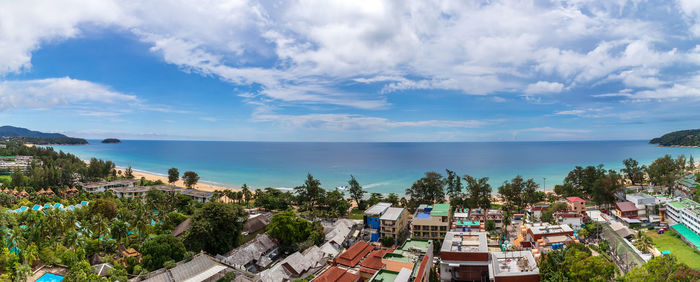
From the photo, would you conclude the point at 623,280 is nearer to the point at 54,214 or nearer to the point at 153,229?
the point at 153,229

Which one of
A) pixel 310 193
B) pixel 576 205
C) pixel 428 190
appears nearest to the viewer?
pixel 576 205

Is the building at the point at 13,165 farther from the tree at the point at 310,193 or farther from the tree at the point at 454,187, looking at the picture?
the tree at the point at 454,187

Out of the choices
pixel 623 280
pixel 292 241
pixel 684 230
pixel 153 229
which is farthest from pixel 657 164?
pixel 153 229

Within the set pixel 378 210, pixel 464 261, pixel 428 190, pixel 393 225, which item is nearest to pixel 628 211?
pixel 428 190

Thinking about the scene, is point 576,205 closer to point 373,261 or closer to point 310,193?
point 373,261

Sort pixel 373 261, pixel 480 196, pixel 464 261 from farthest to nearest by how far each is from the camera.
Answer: pixel 480 196, pixel 373 261, pixel 464 261

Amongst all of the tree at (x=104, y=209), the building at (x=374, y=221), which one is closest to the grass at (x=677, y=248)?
the building at (x=374, y=221)

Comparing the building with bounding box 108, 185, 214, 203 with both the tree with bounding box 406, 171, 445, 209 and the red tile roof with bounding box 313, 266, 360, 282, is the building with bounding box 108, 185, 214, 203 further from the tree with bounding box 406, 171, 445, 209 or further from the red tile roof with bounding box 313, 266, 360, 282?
the red tile roof with bounding box 313, 266, 360, 282
